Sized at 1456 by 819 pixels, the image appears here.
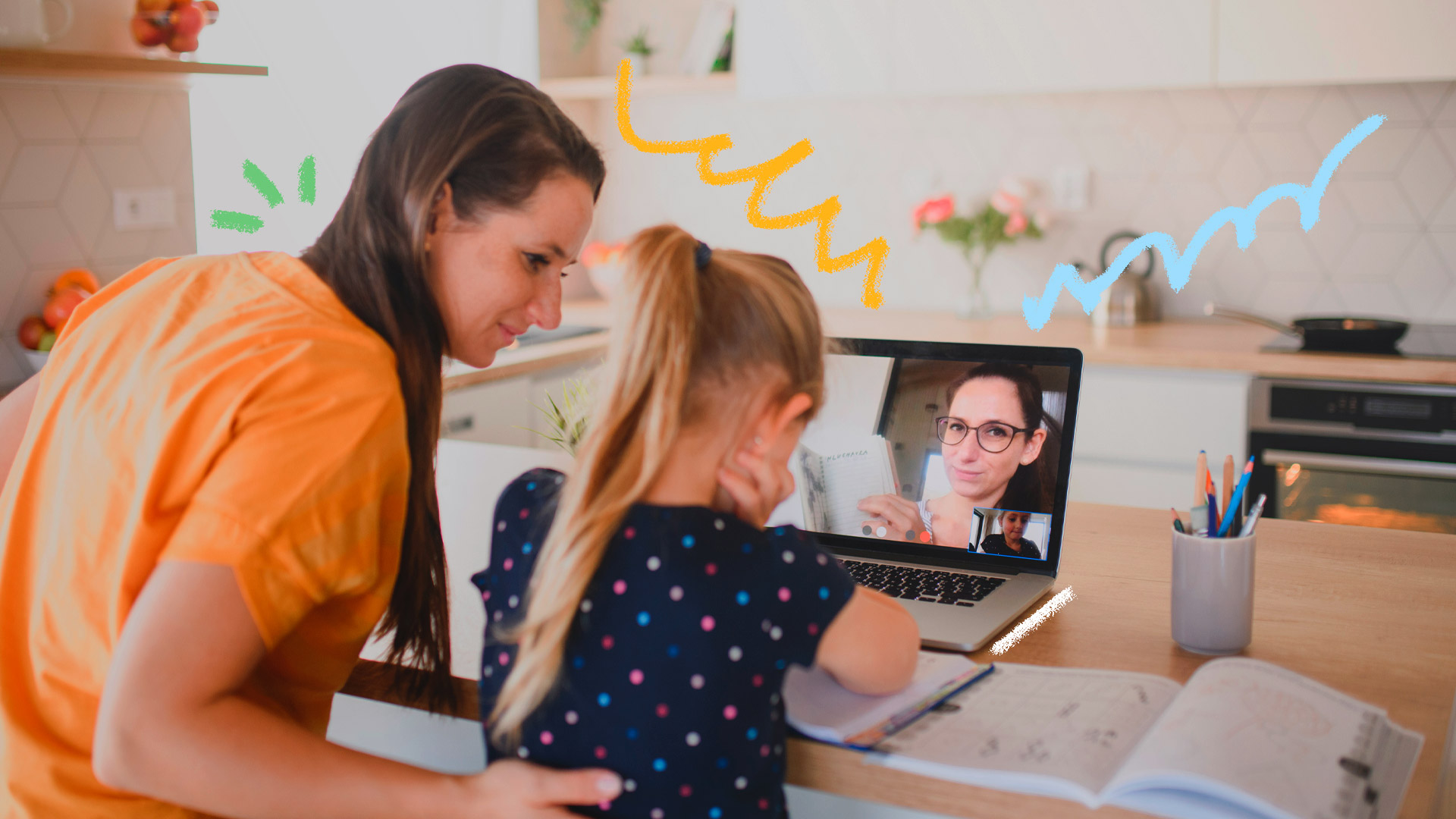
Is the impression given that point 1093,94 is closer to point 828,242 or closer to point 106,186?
point 828,242

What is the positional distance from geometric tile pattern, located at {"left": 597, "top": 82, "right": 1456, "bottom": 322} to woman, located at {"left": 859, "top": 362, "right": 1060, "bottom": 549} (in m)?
2.21

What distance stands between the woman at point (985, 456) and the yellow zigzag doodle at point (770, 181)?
2.37m

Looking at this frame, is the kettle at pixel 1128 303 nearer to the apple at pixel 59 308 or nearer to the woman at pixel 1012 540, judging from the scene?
the woman at pixel 1012 540

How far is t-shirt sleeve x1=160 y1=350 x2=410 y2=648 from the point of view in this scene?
80 centimetres

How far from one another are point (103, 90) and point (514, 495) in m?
2.12

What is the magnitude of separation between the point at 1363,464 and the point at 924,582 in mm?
1849

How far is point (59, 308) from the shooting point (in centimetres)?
234

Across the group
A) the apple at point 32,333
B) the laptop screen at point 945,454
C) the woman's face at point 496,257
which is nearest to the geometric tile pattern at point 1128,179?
the apple at point 32,333

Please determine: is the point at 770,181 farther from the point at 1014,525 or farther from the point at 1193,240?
the point at 1014,525

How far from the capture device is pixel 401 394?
965 millimetres

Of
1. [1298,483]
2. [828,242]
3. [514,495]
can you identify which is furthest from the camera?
[828,242]

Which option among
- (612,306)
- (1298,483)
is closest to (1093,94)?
(1298,483)

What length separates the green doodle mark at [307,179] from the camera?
307cm

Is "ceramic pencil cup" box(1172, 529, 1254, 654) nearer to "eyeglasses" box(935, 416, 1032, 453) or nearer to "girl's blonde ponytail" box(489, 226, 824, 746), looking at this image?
"eyeglasses" box(935, 416, 1032, 453)
